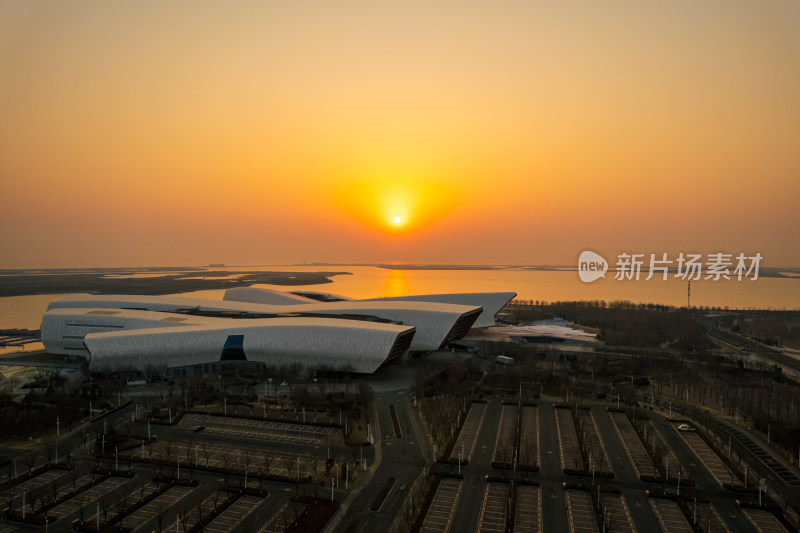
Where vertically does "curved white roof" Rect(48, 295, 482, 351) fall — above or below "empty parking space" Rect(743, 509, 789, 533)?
above

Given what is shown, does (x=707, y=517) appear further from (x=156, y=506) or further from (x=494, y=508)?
(x=156, y=506)

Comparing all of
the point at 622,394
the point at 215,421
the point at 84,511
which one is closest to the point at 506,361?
the point at 622,394

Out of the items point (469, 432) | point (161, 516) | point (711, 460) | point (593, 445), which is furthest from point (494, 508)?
point (711, 460)

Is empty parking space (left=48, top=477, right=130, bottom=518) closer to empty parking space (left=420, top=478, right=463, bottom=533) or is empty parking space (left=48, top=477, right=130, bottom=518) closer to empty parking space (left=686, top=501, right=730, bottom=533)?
empty parking space (left=420, top=478, right=463, bottom=533)

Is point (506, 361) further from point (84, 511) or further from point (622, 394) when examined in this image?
point (84, 511)

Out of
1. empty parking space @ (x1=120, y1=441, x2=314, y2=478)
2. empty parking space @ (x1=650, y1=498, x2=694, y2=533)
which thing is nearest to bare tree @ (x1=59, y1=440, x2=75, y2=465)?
empty parking space @ (x1=120, y1=441, x2=314, y2=478)

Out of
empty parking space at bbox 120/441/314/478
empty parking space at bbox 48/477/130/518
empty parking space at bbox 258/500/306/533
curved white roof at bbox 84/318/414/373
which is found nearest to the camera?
empty parking space at bbox 258/500/306/533
